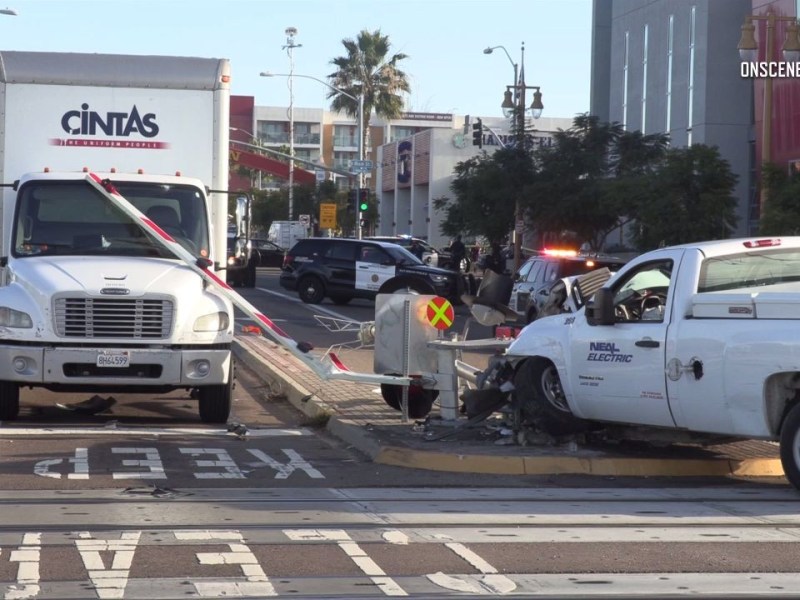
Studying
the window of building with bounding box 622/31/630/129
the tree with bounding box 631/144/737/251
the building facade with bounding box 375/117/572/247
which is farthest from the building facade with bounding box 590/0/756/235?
the building facade with bounding box 375/117/572/247

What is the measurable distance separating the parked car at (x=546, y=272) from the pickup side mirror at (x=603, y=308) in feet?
43.0

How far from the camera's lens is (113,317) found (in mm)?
12773

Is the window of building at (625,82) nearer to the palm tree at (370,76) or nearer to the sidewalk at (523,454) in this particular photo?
the palm tree at (370,76)

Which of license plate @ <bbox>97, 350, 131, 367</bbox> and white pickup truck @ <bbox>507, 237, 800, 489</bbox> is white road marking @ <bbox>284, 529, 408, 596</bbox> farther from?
license plate @ <bbox>97, 350, 131, 367</bbox>

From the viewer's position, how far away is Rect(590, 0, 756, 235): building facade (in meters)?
44.6

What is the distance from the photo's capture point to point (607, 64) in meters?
60.9

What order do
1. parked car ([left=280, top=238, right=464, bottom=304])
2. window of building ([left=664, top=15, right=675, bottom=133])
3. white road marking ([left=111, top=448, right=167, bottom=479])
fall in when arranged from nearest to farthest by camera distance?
white road marking ([left=111, top=448, right=167, bottom=479])
parked car ([left=280, top=238, right=464, bottom=304])
window of building ([left=664, top=15, right=675, bottom=133])

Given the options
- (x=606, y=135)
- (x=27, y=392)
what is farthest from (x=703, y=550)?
(x=606, y=135)

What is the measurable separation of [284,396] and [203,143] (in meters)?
3.38

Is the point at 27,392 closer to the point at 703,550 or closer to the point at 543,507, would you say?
the point at 543,507

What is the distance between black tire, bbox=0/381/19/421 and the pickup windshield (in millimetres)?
6802

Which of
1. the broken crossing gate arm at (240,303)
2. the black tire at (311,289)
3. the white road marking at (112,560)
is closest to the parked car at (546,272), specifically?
the black tire at (311,289)

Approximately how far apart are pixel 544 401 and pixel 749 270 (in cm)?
221

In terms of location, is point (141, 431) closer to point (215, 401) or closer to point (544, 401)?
point (215, 401)
